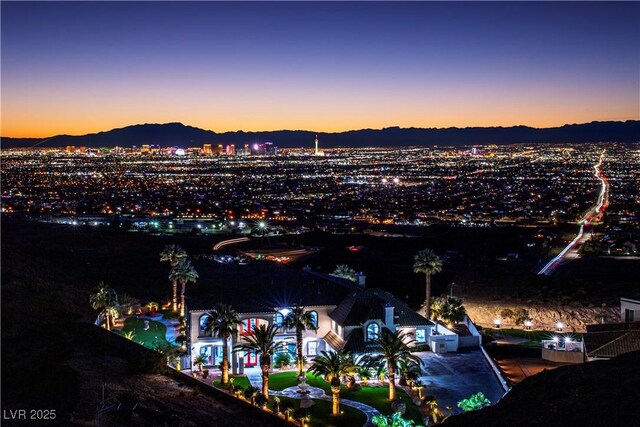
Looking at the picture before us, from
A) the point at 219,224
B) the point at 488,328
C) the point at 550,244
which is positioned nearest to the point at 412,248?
the point at 550,244

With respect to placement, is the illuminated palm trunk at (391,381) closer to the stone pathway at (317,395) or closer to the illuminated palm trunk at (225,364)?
the stone pathway at (317,395)

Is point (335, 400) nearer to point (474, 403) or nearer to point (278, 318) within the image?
point (474, 403)

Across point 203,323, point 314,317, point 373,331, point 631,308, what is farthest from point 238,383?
point 631,308

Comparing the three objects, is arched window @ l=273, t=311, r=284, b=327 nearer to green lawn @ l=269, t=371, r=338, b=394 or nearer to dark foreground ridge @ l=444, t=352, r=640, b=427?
green lawn @ l=269, t=371, r=338, b=394

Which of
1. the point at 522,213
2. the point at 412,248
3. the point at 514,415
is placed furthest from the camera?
the point at 522,213

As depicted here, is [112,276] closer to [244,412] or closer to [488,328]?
[488,328]

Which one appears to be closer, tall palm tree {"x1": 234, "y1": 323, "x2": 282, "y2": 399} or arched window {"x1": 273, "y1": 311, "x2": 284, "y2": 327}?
tall palm tree {"x1": 234, "y1": 323, "x2": 282, "y2": 399}

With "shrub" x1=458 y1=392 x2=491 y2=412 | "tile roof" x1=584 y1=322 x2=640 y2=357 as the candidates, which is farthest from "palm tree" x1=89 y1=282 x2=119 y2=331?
"tile roof" x1=584 y1=322 x2=640 y2=357
